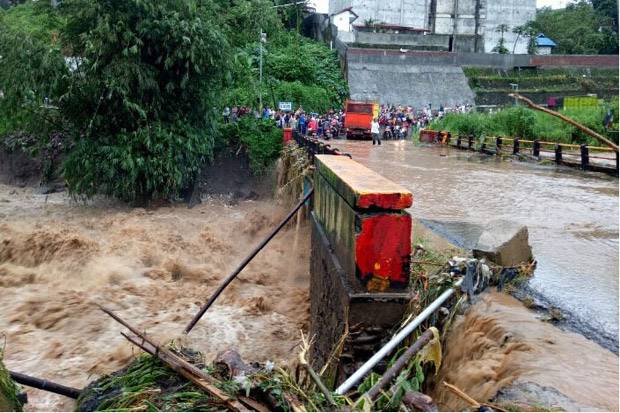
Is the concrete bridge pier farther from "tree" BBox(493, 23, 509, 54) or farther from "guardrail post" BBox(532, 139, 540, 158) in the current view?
"tree" BBox(493, 23, 509, 54)

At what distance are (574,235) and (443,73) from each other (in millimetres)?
49091

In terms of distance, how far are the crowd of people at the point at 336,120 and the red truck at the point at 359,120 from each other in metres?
0.71

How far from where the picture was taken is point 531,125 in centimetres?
2642

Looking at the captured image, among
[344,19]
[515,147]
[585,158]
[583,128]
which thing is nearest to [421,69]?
[344,19]

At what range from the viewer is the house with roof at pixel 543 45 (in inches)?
2611

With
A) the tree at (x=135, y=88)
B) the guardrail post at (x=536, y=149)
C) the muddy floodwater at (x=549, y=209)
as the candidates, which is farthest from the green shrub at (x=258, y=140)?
the guardrail post at (x=536, y=149)

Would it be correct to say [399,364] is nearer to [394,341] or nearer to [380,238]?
[394,341]

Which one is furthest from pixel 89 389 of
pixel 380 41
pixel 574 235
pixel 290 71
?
pixel 380 41

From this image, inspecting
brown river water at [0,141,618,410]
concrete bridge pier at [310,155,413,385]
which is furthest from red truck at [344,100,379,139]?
concrete bridge pier at [310,155,413,385]

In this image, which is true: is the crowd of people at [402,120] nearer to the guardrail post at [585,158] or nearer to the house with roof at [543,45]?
the guardrail post at [585,158]

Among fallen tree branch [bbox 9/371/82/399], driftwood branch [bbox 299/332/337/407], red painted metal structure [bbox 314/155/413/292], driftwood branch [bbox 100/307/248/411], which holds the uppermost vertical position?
red painted metal structure [bbox 314/155/413/292]

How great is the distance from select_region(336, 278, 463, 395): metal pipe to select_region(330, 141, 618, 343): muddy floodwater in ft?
3.56

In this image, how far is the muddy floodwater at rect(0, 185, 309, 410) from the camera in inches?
325

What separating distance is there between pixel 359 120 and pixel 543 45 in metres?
40.8
